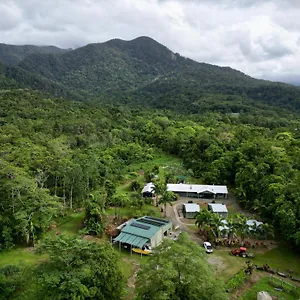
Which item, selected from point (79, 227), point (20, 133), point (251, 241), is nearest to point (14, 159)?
point (79, 227)

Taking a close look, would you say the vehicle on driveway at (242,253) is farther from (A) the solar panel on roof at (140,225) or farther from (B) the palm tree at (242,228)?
(A) the solar panel on roof at (140,225)

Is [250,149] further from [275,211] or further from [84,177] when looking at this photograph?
[84,177]

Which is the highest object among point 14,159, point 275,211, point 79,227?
point 14,159

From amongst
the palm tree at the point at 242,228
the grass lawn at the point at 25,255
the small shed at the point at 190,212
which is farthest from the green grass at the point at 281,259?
the grass lawn at the point at 25,255

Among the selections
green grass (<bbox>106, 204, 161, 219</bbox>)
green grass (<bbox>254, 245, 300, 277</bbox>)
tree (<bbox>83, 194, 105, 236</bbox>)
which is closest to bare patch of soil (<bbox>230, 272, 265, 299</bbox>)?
green grass (<bbox>254, 245, 300, 277</bbox>)

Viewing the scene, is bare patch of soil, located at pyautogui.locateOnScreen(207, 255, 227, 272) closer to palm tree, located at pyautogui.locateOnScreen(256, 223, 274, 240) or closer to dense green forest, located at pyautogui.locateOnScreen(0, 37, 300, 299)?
palm tree, located at pyautogui.locateOnScreen(256, 223, 274, 240)
